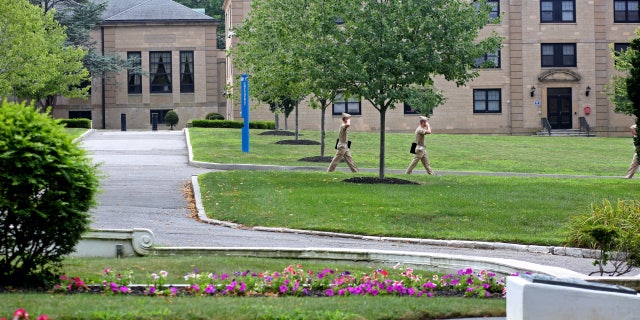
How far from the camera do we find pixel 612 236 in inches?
539

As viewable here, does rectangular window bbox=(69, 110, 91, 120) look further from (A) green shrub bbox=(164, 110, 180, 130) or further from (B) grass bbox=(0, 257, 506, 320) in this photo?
(B) grass bbox=(0, 257, 506, 320)

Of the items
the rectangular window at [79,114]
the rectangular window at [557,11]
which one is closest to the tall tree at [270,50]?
the rectangular window at [557,11]

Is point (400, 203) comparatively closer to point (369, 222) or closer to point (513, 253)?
point (369, 222)

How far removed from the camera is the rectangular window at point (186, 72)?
222 feet

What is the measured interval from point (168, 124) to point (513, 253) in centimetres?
4908

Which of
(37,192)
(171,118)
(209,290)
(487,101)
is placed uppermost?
(487,101)

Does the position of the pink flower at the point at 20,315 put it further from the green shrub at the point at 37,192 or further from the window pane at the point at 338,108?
the window pane at the point at 338,108

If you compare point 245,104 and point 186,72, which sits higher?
point 186,72

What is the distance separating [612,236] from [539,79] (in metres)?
47.8

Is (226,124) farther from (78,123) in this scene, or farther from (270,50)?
(270,50)

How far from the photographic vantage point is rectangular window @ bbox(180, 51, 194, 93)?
67.6 m

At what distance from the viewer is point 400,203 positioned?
71.5 feet

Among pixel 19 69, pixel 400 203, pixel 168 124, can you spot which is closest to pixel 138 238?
pixel 400 203

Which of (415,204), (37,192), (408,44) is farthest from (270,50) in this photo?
(37,192)
